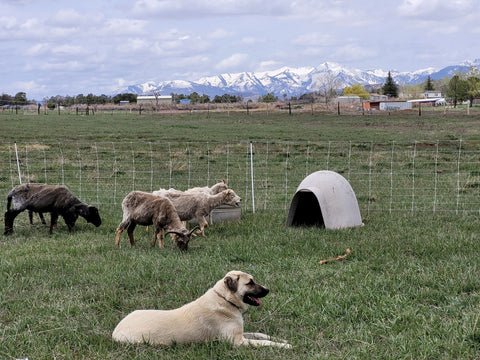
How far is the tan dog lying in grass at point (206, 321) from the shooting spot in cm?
493

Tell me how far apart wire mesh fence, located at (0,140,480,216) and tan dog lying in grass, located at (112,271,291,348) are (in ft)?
21.8

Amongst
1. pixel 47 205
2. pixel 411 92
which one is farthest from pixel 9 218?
pixel 411 92

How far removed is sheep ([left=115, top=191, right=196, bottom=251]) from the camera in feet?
29.0

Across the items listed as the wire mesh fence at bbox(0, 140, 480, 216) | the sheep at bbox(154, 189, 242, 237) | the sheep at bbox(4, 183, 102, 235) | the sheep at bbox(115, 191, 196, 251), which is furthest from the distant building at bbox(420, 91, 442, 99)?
the sheep at bbox(115, 191, 196, 251)

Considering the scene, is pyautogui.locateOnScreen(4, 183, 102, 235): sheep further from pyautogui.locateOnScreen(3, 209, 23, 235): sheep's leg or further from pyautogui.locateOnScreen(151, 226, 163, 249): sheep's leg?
pyautogui.locateOnScreen(151, 226, 163, 249): sheep's leg

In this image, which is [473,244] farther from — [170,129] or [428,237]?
[170,129]

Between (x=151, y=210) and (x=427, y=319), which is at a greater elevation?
(x=151, y=210)

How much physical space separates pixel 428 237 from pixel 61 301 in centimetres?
578

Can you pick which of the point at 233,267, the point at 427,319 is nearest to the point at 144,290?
the point at 233,267

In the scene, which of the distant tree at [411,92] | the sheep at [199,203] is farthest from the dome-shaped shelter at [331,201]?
the distant tree at [411,92]

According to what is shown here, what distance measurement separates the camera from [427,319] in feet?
18.2

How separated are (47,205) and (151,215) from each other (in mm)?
2474

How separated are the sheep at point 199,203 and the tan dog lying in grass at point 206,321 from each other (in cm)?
492

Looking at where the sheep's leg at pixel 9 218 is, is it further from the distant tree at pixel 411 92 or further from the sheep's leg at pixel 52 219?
the distant tree at pixel 411 92
